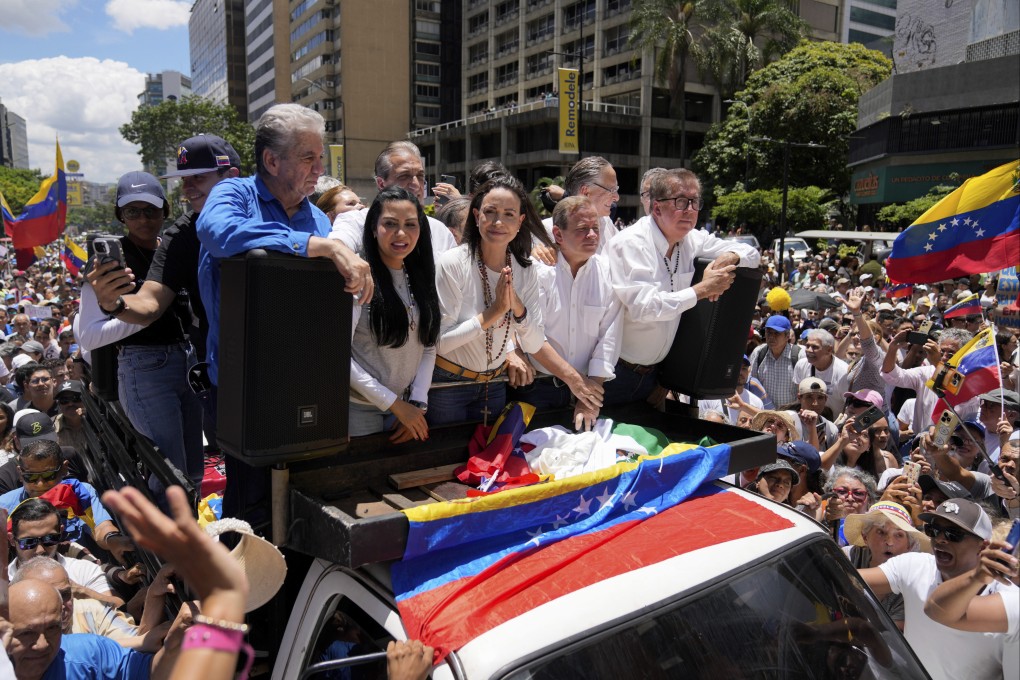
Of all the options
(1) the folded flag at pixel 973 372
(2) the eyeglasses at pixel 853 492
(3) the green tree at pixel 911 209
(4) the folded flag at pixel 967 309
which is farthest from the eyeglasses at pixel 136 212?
(3) the green tree at pixel 911 209

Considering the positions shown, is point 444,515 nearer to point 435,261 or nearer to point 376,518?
point 376,518

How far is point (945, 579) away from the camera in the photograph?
3.24m

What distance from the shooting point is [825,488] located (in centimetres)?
514

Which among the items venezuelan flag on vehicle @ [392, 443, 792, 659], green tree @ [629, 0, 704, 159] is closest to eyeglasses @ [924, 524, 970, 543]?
venezuelan flag on vehicle @ [392, 443, 792, 659]

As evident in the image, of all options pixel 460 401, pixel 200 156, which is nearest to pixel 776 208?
pixel 460 401

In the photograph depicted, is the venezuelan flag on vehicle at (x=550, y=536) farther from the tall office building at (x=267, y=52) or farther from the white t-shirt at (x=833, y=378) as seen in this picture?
the tall office building at (x=267, y=52)

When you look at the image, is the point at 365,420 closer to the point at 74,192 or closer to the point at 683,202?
the point at 683,202

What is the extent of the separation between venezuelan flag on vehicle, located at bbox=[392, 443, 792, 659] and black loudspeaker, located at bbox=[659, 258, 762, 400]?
88 cm

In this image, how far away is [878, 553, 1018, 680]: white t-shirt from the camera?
2699 millimetres

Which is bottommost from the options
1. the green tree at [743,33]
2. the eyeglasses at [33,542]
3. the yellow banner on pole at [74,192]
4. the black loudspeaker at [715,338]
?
the eyeglasses at [33,542]

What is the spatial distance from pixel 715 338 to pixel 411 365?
158 centimetres

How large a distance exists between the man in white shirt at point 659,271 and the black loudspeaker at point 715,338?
0.24ft

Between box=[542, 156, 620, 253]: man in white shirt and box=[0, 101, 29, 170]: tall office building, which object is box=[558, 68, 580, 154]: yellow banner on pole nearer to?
box=[542, 156, 620, 253]: man in white shirt

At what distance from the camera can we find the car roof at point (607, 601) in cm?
188
